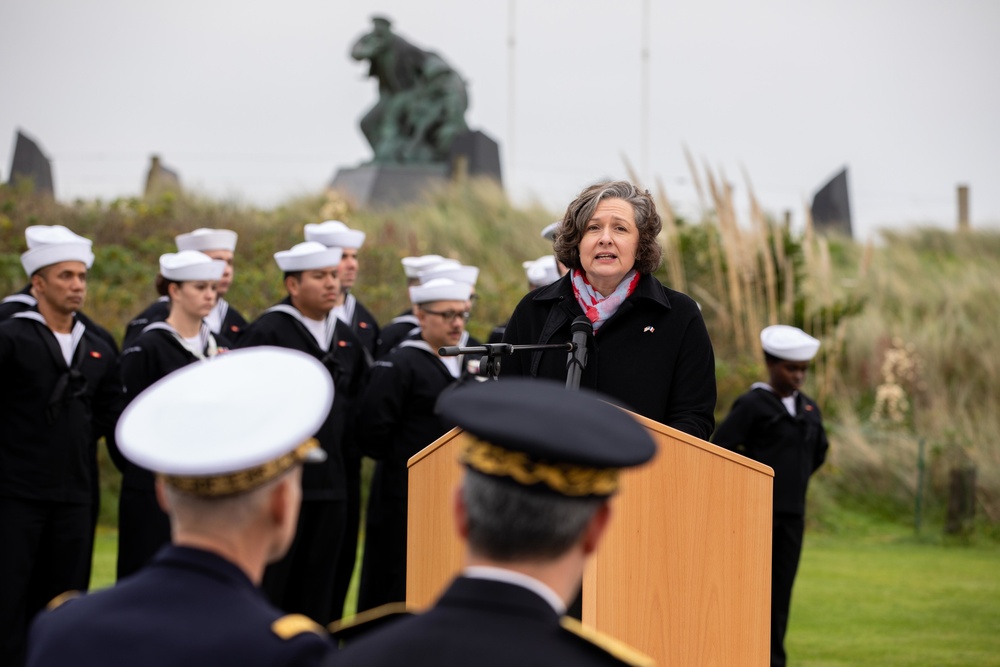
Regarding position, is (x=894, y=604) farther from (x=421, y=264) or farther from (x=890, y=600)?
(x=421, y=264)

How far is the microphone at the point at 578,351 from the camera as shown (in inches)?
163

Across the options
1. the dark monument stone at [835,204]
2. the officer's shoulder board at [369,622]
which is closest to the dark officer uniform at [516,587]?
the officer's shoulder board at [369,622]

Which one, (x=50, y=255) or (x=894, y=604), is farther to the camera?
(x=894, y=604)

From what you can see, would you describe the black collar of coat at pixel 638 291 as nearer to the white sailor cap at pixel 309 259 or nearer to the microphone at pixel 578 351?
the microphone at pixel 578 351

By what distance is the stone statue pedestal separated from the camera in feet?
85.5

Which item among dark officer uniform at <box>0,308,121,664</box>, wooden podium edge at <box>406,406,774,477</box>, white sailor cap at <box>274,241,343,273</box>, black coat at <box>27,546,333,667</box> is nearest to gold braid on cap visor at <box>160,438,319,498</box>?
black coat at <box>27,546,333,667</box>

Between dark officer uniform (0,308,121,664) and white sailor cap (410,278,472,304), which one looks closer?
dark officer uniform (0,308,121,664)

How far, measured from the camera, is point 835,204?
26.9 meters

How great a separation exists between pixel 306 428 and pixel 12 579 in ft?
16.2

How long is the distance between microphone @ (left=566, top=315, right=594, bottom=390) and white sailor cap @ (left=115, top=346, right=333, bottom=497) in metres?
1.80

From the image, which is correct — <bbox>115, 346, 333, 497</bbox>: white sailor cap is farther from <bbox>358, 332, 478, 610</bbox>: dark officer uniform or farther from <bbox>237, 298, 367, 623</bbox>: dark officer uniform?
<bbox>358, 332, 478, 610</bbox>: dark officer uniform

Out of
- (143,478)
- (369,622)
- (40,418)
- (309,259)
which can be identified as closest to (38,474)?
(40,418)

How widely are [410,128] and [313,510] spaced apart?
2223 centimetres

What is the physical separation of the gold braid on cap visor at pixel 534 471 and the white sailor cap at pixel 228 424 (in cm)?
32
